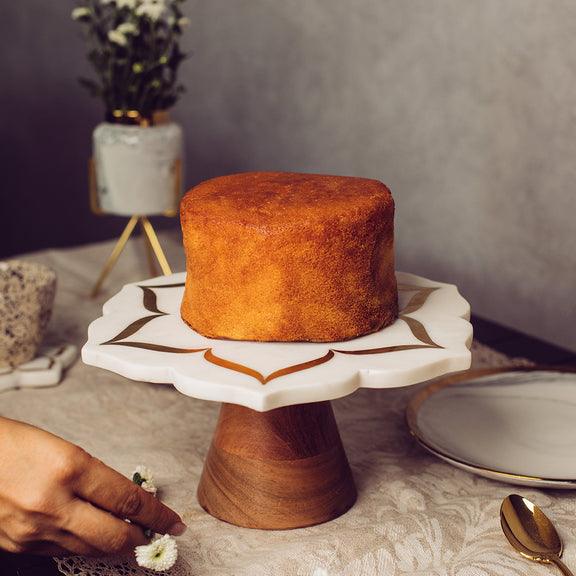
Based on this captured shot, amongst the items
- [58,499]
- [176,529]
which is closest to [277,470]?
[176,529]

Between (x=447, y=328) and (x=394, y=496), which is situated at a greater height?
(x=447, y=328)

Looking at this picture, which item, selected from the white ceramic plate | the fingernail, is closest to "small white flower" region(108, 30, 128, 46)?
the white ceramic plate

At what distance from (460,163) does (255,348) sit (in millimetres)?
853

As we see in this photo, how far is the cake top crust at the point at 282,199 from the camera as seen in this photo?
0.79 m

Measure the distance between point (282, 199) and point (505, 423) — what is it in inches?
A: 14.6

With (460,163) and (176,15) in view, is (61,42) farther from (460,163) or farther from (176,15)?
(460,163)

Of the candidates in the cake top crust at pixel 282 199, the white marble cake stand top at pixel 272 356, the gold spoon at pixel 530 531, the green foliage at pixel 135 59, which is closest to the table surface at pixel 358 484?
the gold spoon at pixel 530 531

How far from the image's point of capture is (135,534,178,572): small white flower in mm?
728

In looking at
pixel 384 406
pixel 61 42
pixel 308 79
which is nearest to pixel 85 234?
pixel 61 42

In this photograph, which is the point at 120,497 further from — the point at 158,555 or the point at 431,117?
the point at 431,117

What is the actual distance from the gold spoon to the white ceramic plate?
4cm

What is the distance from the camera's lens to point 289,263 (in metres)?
0.79

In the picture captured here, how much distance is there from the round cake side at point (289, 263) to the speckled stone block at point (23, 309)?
1.23ft

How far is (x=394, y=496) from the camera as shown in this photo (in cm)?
88
